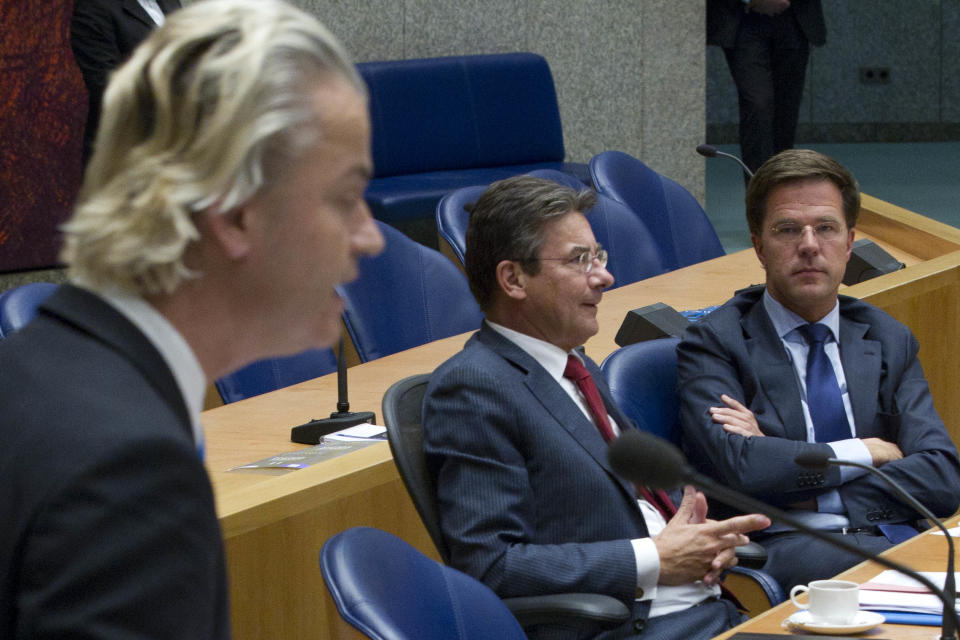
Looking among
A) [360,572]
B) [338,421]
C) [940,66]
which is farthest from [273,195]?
[940,66]

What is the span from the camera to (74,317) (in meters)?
0.78

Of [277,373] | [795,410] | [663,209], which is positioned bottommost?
[663,209]

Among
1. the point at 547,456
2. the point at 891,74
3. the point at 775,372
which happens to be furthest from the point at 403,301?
the point at 891,74

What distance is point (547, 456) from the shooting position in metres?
2.08

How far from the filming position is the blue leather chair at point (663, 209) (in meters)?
5.05

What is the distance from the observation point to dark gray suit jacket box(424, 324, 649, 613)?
198 centimetres

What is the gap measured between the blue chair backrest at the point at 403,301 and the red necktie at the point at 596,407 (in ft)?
4.63

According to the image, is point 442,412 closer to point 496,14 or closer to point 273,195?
point 273,195

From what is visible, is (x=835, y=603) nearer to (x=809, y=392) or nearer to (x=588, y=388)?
(x=588, y=388)

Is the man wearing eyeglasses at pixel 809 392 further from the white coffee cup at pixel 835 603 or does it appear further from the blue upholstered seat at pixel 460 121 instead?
the blue upholstered seat at pixel 460 121

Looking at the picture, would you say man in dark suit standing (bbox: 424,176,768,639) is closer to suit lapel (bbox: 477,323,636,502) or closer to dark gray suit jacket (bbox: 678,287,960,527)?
suit lapel (bbox: 477,323,636,502)

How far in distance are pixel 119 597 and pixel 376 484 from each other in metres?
1.55

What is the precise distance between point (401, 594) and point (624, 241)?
324 centimetres

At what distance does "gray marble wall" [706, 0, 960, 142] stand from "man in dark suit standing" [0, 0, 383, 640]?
14007 millimetres
